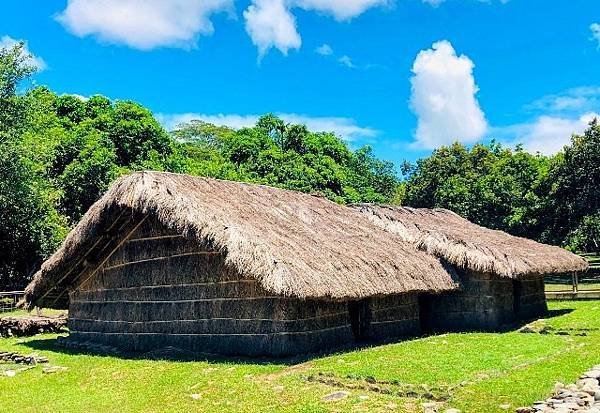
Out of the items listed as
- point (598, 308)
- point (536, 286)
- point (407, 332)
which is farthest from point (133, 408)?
point (598, 308)

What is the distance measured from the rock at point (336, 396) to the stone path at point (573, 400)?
2.24 m

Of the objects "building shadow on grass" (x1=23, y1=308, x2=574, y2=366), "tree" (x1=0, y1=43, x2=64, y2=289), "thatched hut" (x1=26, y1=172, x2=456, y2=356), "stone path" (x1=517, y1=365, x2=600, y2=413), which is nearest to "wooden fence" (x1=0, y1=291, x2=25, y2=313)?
"tree" (x1=0, y1=43, x2=64, y2=289)

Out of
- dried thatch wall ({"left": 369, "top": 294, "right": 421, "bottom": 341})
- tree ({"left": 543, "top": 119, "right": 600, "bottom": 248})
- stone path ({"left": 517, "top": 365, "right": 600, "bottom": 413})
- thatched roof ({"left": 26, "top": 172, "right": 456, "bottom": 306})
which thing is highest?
tree ({"left": 543, "top": 119, "right": 600, "bottom": 248})

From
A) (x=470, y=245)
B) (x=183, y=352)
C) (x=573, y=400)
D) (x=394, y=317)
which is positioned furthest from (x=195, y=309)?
(x=573, y=400)

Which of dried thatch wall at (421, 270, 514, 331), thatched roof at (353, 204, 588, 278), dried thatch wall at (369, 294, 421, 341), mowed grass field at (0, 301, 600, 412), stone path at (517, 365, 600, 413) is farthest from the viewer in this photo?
dried thatch wall at (421, 270, 514, 331)

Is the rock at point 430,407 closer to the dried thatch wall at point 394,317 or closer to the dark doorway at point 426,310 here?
the dried thatch wall at point 394,317

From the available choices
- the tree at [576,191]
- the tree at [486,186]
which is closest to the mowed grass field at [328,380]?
the tree at [576,191]

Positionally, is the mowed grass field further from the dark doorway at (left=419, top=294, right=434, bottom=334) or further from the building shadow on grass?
the dark doorway at (left=419, top=294, right=434, bottom=334)

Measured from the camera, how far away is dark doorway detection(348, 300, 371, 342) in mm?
13797

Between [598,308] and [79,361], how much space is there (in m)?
15.2

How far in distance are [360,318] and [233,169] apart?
67.2ft

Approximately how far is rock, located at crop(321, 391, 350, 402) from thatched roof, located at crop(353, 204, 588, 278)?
7.67 metres

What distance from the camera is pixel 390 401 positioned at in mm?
7902

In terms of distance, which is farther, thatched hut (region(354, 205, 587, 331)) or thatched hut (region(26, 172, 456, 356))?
thatched hut (region(354, 205, 587, 331))
